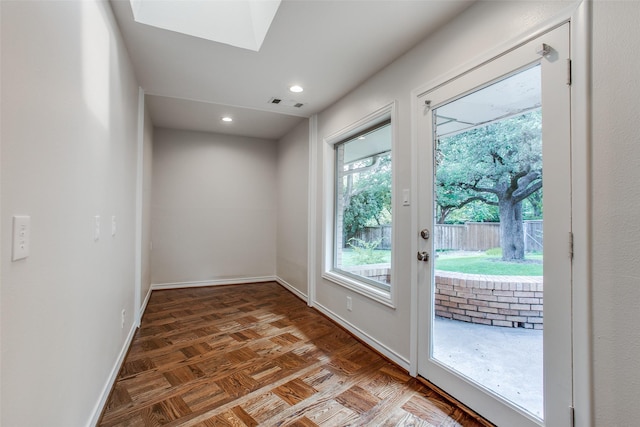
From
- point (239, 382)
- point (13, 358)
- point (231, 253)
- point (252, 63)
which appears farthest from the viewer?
point (231, 253)

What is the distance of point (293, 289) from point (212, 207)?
71.4 inches

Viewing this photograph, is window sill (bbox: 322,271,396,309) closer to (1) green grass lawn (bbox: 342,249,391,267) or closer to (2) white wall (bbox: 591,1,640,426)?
(1) green grass lawn (bbox: 342,249,391,267)

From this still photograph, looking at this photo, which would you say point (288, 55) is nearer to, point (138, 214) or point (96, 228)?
point (96, 228)

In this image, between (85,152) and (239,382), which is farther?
(239,382)

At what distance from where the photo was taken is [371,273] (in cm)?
278

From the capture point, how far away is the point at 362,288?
8.74 feet

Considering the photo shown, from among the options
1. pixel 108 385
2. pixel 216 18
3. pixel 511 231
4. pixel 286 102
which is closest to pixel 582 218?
pixel 511 231

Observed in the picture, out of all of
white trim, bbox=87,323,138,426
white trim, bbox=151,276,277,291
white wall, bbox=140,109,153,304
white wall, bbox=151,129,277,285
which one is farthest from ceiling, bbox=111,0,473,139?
white trim, bbox=151,276,277,291

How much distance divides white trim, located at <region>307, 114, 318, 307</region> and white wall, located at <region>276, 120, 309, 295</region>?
178 mm

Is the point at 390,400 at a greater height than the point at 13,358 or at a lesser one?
lesser

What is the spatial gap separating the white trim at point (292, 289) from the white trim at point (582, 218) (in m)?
2.83

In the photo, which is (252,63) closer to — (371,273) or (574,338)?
(371,273)

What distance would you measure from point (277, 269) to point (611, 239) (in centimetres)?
434

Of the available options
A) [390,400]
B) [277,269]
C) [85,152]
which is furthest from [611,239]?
[277,269]
